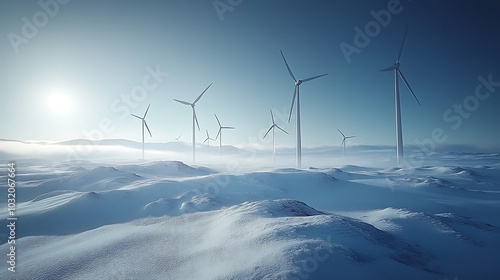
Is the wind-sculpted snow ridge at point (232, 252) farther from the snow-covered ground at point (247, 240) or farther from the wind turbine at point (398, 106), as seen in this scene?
the wind turbine at point (398, 106)

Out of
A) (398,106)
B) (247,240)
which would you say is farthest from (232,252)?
(398,106)

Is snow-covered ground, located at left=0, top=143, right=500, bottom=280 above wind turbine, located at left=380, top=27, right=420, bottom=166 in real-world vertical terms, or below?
below

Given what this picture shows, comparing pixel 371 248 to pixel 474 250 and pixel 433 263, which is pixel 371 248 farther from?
pixel 474 250

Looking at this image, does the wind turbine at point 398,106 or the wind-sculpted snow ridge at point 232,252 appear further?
the wind turbine at point 398,106

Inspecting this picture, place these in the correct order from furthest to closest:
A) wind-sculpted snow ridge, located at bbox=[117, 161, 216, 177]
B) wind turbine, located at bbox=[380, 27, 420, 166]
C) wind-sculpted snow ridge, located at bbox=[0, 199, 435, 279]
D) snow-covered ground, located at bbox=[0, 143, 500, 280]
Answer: wind turbine, located at bbox=[380, 27, 420, 166], wind-sculpted snow ridge, located at bbox=[117, 161, 216, 177], snow-covered ground, located at bbox=[0, 143, 500, 280], wind-sculpted snow ridge, located at bbox=[0, 199, 435, 279]

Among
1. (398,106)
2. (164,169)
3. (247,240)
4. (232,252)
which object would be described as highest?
(398,106)

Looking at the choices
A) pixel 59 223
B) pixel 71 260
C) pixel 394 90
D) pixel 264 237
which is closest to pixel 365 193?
pixel 264 237

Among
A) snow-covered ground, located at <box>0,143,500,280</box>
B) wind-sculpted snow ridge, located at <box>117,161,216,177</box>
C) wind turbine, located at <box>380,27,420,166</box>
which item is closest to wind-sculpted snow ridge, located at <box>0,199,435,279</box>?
snow-covered ground, located at <box>0,143,500,280</box>

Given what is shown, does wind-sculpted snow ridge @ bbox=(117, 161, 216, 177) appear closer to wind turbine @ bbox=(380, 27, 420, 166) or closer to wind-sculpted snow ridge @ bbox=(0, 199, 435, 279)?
wind-sculpted snow ridge @ bbox=(0, 199, 435, 279)

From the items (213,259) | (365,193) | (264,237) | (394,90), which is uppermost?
(394,90)

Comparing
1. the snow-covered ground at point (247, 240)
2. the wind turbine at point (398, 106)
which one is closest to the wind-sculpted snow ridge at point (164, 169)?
the snow-covered ground at point (247, 240)

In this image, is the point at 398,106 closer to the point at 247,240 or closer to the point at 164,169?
the point at 247,240
